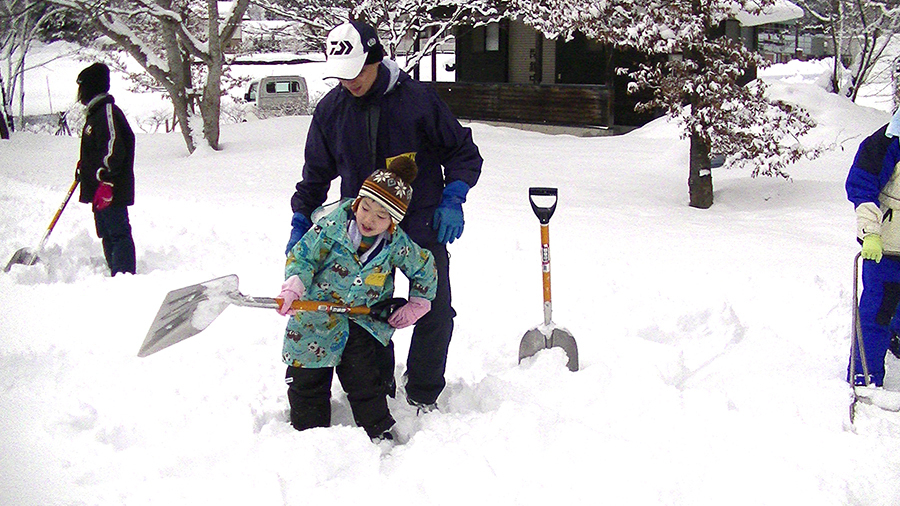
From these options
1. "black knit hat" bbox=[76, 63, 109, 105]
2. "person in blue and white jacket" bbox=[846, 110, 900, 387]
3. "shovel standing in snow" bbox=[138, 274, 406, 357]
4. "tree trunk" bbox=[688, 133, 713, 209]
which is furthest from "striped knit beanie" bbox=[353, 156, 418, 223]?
"tree trunk" bbox=[688, 133, 713, 209]

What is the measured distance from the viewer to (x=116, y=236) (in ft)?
18.2

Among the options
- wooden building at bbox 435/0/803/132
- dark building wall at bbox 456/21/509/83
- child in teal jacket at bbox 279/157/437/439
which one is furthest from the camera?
dark building wall at bbox 456/21/509/83

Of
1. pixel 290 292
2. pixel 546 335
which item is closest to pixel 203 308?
pixel 290 292

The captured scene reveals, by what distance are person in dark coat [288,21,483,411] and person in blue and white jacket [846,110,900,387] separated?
181 centimetres

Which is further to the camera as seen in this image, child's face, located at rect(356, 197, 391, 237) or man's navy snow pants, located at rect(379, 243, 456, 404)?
man's navy snow pants, located at rect(379, 243, 456, 404)

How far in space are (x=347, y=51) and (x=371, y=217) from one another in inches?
24.7

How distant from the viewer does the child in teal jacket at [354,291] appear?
2.89m

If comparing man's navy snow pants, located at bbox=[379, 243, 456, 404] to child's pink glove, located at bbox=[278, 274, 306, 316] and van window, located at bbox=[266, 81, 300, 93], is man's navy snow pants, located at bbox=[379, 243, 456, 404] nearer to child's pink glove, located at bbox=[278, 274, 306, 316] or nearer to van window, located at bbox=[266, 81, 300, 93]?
child's pink glove, located at bbox=[278, 274, 306, 316]

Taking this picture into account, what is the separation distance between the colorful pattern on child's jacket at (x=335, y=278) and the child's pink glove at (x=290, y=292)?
0.22 feet

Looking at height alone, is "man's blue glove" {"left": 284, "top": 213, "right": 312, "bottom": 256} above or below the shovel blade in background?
above

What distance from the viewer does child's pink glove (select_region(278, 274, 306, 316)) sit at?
2771mm

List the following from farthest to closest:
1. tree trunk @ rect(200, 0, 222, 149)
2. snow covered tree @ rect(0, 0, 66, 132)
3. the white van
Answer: the white van, snow covered tree @ rect(0, 0, 66, 132), tree trunk @ rect(200, 0, 222, 149)

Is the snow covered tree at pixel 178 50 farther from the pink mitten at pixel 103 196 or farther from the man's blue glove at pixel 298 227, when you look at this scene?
the man's blue glove at pixel 298 227

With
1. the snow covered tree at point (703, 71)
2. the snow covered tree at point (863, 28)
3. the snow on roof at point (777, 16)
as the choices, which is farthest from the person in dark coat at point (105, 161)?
the snow covered tree at point (863, 28)
